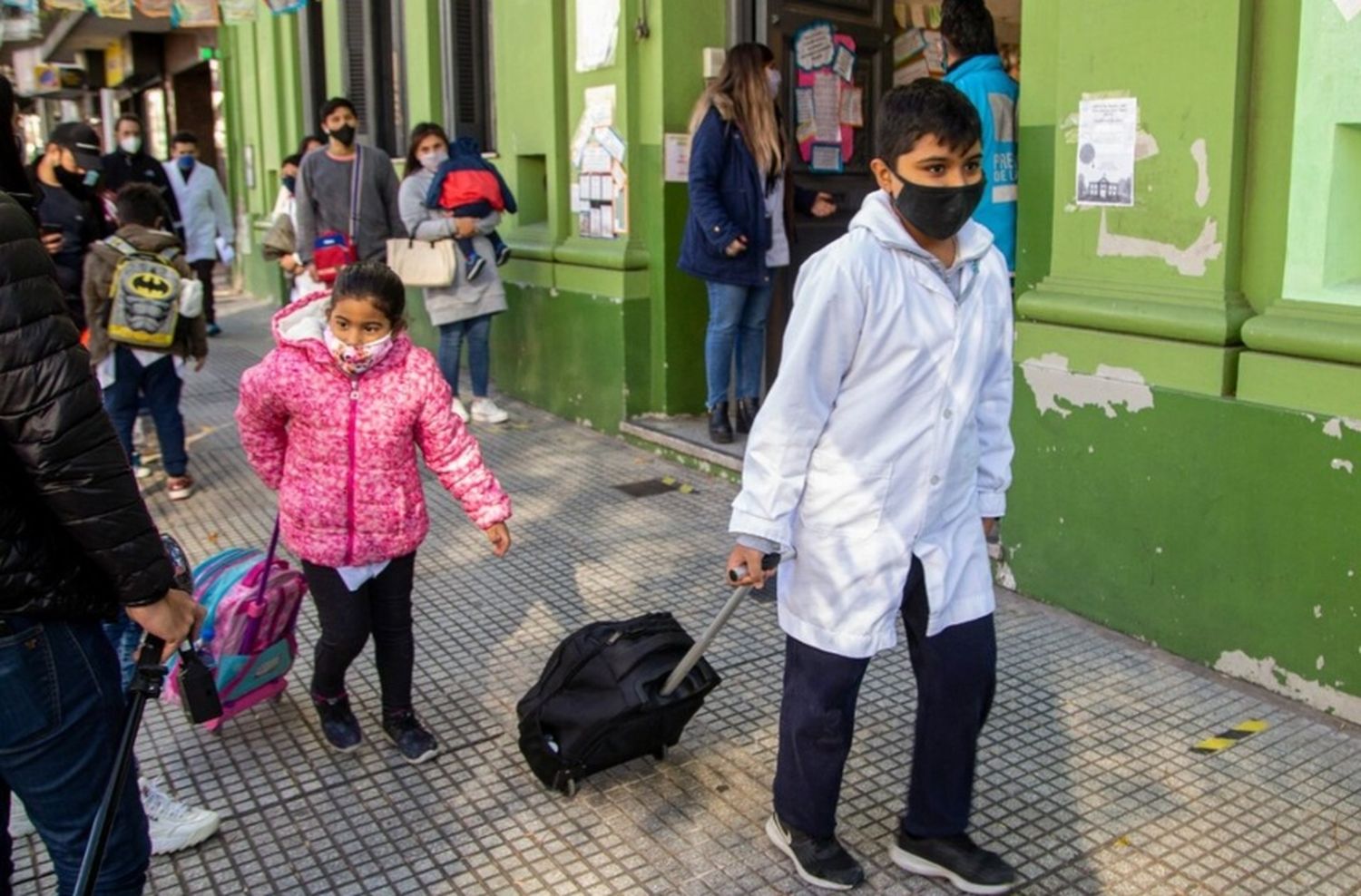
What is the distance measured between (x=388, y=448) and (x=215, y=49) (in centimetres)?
1375

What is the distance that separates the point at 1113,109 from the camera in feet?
14.3

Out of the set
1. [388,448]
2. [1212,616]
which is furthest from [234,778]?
[1212,616]

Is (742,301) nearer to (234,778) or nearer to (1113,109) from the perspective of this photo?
(1113,109)

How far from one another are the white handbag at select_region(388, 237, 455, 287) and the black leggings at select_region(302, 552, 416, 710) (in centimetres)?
427

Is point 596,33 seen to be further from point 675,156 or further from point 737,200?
point 737,200

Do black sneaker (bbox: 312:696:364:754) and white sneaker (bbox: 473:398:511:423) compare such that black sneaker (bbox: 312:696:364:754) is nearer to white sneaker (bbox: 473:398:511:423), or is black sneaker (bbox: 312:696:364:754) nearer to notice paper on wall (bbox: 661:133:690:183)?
notice paper on wall (bbox: 661:133:690:183)

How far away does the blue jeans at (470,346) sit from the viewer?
8094mm

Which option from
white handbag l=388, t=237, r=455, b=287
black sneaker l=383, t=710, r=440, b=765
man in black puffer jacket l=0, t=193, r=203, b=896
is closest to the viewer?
man in black puffer jacket l=0, t=193, r=203, b=896

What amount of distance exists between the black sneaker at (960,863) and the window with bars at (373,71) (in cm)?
883

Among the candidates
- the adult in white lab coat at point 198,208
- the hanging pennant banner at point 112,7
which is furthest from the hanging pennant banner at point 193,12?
the adult in white lab coat at point 198,208

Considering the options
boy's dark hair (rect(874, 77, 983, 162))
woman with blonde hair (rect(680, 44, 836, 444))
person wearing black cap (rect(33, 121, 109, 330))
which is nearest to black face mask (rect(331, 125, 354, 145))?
person wearing black cap (rect(33, 121, 109, 330))

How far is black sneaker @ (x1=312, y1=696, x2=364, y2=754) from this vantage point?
→ 153 inches

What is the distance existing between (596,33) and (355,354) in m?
4.52

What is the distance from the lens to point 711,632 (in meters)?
3.20
